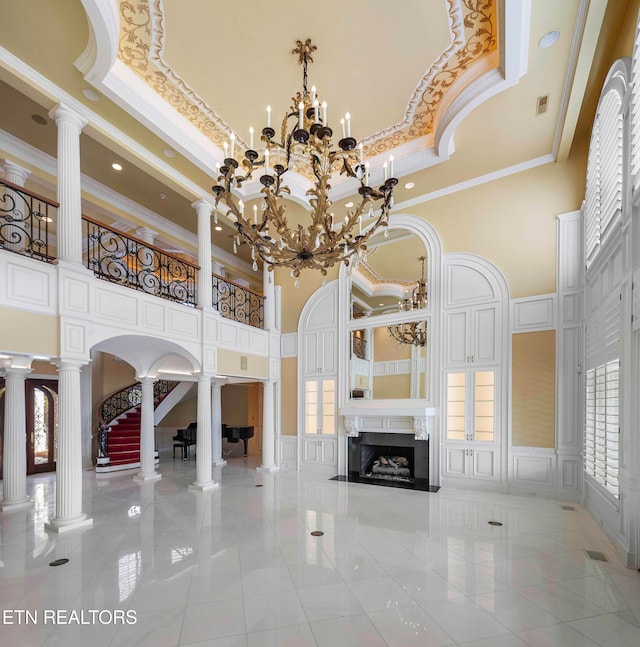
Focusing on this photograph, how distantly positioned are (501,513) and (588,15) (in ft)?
20.2

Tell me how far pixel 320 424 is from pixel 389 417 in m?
1.74

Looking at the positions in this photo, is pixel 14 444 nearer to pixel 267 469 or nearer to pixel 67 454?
pixel 67 454

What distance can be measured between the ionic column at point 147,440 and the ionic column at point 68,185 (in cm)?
404

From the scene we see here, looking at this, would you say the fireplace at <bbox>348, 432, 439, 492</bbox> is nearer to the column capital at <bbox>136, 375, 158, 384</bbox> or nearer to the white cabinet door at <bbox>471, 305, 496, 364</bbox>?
the white cabinet door at <bbox>471, 305, 496, 364</bbox>

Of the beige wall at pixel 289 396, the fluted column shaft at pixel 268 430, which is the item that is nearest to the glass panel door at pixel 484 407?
the beige wall at pixel 289 396

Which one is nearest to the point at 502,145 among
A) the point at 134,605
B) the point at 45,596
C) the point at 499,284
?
the point at 499,284

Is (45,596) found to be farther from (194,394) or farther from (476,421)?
(194,394)

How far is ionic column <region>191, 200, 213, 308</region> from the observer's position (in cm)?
726

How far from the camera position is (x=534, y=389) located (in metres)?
6.53

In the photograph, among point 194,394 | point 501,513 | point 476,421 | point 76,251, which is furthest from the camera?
point 194,394

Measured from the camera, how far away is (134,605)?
3246 millimetres

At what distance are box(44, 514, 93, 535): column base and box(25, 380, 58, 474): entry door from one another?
5258mm

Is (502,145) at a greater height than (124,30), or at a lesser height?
lesser

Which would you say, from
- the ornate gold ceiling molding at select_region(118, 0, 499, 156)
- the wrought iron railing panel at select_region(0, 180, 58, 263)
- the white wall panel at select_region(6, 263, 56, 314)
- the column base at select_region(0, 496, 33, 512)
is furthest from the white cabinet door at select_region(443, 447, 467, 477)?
the column base at select_region(0, 496, 33, 512)
